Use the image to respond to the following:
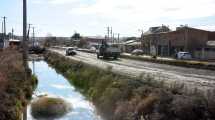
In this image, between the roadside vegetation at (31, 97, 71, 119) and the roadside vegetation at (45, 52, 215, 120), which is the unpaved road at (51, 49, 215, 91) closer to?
the roadside vegetation at (45, 52, 215, 120)

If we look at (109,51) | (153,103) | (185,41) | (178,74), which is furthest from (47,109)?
(185,41)

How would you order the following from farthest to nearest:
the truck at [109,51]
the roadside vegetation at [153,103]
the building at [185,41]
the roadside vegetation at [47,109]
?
the building at [185,41]
the truck at [109,51]
the roadside vegetation at [47,109]
the roadside vegetation at [153,103]

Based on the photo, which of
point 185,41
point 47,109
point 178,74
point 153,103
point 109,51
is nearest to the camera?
point 153,103

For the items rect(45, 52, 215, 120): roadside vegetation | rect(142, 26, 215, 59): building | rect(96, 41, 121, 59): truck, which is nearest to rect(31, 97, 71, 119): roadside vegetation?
rect(45, 52, 215, 120): roadside vegetation

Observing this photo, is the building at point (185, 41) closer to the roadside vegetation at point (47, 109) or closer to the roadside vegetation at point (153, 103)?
the roadside vegetation at point (47, 109)

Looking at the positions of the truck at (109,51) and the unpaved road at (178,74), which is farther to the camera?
the truck at (109,51)

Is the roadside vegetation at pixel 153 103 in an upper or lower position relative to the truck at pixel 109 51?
lower

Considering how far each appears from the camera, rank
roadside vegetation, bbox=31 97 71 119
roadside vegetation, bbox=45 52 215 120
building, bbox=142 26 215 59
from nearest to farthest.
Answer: roadside vegetation, bbox=45 52 215 120
roadside vegetation, bbox=31 97 71 119
building, bbox=142 26 215 59

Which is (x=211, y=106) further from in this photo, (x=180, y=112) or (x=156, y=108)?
(x=156, y=108)

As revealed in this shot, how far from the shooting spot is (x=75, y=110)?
27.1 m

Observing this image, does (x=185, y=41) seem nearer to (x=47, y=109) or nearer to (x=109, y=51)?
(x=109, y=51)

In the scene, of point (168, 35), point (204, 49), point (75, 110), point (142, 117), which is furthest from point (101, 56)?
point (142, 117)

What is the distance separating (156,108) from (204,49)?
2442 inches

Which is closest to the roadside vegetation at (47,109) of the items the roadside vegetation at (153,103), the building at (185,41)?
the roadside vegetation at (153,103)
